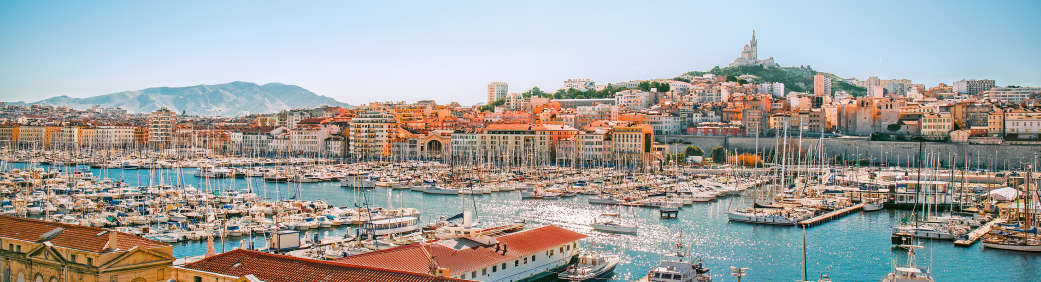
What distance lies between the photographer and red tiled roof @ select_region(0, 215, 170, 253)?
823 centimetres

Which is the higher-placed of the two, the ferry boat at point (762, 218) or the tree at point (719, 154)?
the tree at point (719, 154)

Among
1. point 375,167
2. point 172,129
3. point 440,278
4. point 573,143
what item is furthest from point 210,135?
point 440,278

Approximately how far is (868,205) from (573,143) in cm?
2368

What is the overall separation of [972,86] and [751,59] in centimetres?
2604

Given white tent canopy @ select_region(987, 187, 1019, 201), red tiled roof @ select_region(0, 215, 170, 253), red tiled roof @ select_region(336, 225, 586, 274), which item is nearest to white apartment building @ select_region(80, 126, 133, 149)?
red tiled roof @ select_region(336, 225, 586, 274)

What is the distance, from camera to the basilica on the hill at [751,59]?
99.6m

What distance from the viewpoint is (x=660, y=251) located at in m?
18.0

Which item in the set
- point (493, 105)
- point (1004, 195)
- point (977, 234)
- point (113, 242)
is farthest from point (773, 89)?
point (113, 242)

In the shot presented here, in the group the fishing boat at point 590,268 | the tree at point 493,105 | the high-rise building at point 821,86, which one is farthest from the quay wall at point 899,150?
the high-rise building at point 821,86

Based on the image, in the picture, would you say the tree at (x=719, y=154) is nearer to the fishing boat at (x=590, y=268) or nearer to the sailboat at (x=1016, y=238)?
the sailboat at (x=1016, y=238)

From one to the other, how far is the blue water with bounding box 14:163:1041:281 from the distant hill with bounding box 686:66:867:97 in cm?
6657

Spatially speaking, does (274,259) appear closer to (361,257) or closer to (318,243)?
(361,257)

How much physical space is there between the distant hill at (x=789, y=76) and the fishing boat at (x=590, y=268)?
77.6 meters

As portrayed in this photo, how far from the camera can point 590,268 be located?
13.8 m
